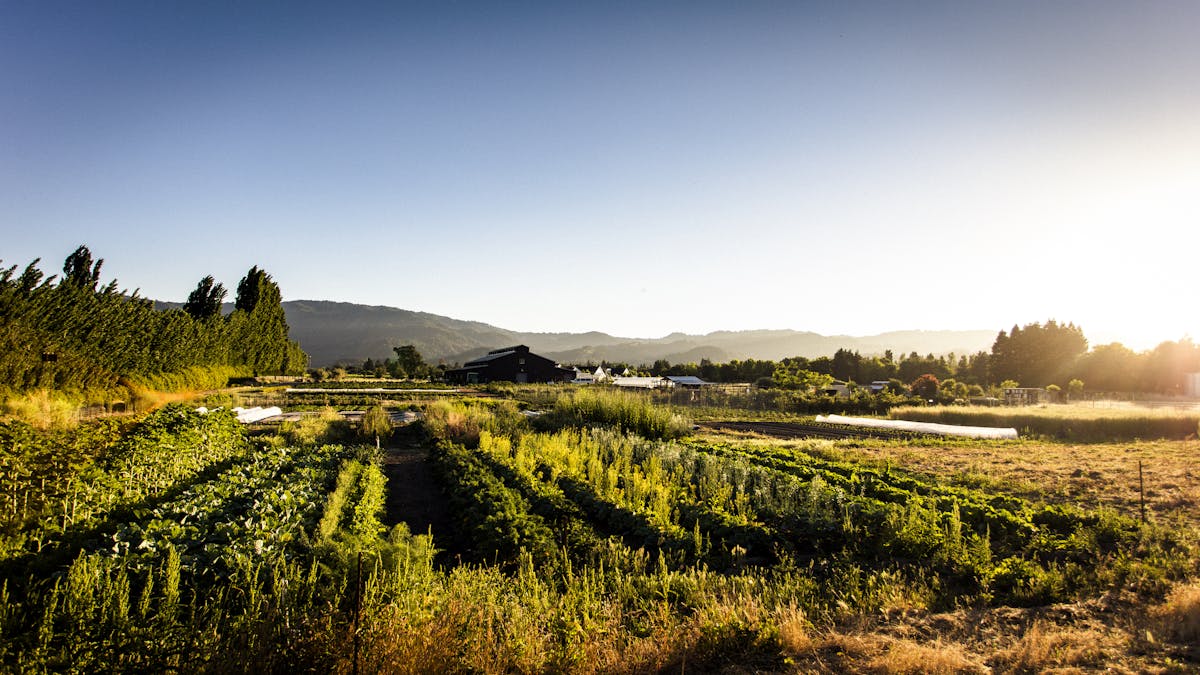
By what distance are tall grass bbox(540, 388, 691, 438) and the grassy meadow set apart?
6.31 metres

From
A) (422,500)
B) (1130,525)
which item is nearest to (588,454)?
(422,500)

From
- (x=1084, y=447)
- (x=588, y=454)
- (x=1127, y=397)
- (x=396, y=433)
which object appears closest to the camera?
(x=588, y=454)

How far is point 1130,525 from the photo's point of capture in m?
8.83

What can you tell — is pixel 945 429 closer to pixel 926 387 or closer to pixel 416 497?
pixel 926 387

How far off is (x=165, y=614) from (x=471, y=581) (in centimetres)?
238

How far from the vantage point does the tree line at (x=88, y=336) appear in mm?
17562

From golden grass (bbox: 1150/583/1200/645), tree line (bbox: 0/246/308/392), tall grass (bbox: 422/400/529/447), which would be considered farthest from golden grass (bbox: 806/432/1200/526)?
tree line (bbox: 0/246/308/392)

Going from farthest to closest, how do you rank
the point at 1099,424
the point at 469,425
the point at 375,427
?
the point at 1099,424
the point at 375,427
the point at 469,425

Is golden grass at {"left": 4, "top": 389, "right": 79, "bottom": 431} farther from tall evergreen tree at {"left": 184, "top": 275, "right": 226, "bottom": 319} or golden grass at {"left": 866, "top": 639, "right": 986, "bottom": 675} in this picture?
tall evergreen tree at {"left": 184, "top": 275, "right": 226, "bottom": 319}

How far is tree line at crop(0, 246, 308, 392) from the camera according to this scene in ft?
57.6

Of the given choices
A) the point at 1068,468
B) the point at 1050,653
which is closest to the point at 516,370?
Answer: the point at 1068,468

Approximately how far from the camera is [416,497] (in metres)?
11.9

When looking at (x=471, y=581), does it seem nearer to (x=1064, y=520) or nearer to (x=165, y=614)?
(x=165, y=614)

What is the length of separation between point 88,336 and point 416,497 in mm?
18360
